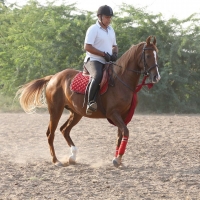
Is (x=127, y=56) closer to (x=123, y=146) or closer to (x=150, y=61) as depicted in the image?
(x=150, y=61)

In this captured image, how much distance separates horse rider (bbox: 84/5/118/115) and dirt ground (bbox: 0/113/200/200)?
122 centimetres

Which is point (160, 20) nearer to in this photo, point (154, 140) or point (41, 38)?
point (41, 38)

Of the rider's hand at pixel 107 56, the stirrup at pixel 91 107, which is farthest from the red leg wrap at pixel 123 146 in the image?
the rider's hand at pixel 107 56

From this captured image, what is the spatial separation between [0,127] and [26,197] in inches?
318

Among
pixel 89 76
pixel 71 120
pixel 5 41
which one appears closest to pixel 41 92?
pixel 71 120

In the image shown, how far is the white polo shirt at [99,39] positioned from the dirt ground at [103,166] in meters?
1.82

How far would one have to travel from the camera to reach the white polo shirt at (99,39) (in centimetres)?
822

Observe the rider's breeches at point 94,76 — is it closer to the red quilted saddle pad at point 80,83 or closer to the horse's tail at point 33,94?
the red quilted saddle pad at point 80,83

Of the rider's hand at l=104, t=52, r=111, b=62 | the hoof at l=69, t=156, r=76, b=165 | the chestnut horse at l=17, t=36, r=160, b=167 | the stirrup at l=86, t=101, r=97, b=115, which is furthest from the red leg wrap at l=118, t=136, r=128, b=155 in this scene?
the rider's hand at l=104, t=52, r=111, b=62

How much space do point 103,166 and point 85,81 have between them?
1.49 meters

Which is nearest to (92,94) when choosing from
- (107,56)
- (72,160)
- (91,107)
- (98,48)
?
(91,107)

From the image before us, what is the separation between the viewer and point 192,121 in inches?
594

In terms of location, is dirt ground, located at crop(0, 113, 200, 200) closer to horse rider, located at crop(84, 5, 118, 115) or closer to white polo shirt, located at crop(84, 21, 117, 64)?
horse rider, located at crop(84, 5, 118, 115)

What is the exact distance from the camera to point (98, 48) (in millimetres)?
8344
